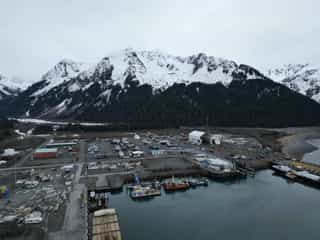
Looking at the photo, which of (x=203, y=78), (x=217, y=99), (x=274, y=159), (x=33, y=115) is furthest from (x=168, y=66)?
(x=274, y=159)

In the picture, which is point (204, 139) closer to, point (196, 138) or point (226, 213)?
point (196, 138)

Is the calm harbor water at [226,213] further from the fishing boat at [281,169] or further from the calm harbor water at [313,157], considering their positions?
the calm harbor water at [313,157]

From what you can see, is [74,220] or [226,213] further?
[226,213]

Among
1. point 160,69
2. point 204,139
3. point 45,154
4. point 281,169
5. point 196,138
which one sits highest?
point 160,69

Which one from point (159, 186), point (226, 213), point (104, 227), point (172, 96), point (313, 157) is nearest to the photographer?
point (104, 227)

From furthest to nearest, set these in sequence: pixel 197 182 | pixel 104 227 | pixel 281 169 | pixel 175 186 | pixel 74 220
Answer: pixel 281 169, pixel 197 182, pixel 175 186, pixel 74 220, pixel 104 227

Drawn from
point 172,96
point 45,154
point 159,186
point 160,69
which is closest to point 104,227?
point 159,186

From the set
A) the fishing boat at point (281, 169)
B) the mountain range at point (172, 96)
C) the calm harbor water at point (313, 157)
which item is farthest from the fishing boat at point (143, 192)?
the mountain range at point (172, 96)
